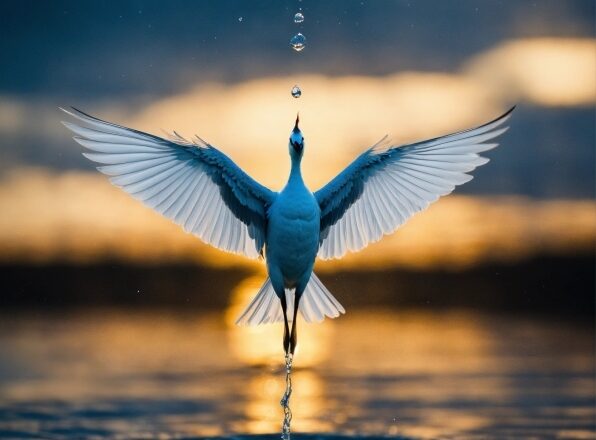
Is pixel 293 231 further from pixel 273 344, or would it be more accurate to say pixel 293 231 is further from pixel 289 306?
pixel 273 344

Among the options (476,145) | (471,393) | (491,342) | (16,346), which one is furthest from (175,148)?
(491,342)

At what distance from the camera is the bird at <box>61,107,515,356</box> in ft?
28.5

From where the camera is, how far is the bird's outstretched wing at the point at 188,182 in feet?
28.1

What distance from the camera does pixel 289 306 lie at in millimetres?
9609

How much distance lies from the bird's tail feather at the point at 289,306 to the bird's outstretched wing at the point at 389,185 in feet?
1.04

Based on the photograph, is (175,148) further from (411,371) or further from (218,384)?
(411,371)

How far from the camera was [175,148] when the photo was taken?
28.7ft

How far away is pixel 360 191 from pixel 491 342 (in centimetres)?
924

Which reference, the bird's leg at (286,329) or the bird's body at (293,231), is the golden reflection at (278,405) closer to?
the bird's leg at (286,329)

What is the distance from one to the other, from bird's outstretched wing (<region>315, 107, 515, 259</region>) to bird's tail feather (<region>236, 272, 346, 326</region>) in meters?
0.32

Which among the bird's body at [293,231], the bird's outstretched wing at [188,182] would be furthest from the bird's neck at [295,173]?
the bird's outstretched wing at [188,182]

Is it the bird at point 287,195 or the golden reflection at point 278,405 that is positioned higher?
the bird at point 287,195

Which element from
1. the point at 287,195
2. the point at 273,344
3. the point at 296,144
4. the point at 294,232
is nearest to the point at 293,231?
the point at 294,232

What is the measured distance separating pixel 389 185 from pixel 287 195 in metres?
1.12
